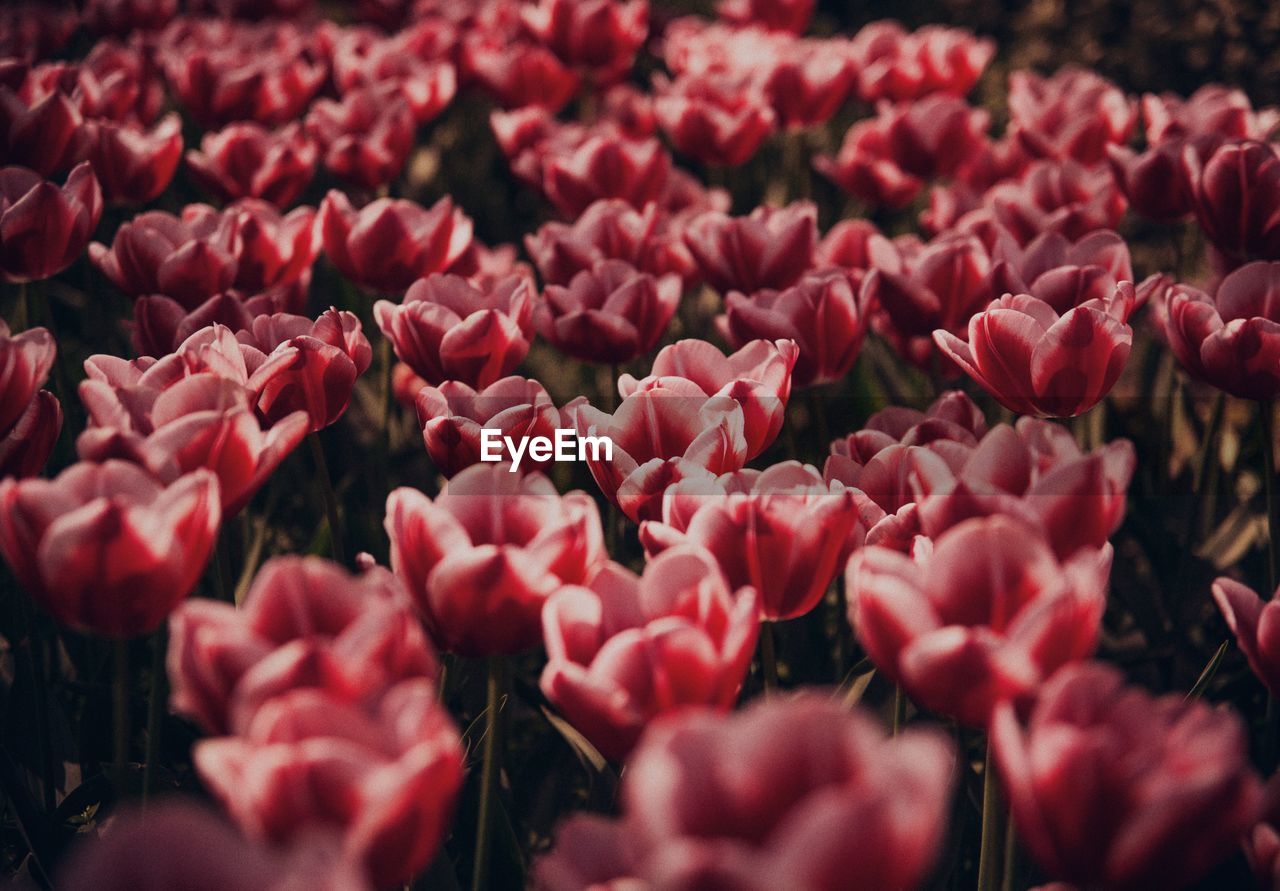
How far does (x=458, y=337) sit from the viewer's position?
1.41m

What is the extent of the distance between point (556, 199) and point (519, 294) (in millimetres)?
752

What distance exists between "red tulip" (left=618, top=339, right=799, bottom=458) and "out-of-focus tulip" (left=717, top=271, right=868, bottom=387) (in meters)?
0.22

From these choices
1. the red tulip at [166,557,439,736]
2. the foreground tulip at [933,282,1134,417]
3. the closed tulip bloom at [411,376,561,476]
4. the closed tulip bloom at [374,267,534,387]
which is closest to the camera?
the red tulip at [166,557,439,736]

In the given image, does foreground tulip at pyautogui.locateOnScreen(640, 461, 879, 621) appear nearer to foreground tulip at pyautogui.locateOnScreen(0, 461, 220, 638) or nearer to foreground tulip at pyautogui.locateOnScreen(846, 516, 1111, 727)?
foreground tulip at pyautogui.locateOnScreen(846, 516, 1111, 727)

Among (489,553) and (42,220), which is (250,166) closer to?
(42,220)

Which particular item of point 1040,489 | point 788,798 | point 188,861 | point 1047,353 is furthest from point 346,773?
point 1047,353

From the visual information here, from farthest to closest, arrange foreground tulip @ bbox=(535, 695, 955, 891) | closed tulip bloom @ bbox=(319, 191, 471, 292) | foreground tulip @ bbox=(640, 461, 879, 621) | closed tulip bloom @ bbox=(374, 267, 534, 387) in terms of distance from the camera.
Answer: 1. closed tulip bloom @ bbox=(319, 191, 471, 292)
2. closed tulip bloom @ bbox=(374, 267, 534, 387)
3. foreground tulip @ bbox=(640, 461, 879, 621)
4. foreground tulip @ bbox=(535, 695, 955, 891)

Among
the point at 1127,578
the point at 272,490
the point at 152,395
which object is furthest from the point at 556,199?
the point at 152,395

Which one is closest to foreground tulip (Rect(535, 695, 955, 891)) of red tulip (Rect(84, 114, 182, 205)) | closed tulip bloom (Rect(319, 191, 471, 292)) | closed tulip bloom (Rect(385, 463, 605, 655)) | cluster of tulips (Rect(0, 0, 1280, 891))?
cluster of tulips (Rect(0, 0, 1280, 891))

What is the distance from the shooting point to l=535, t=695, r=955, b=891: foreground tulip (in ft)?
1.84

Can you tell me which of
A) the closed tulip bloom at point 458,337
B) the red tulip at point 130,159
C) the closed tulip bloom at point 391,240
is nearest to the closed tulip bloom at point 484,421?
the closed tulip bloom at point 458,337

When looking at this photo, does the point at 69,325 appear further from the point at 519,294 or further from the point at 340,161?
the point at 519,294

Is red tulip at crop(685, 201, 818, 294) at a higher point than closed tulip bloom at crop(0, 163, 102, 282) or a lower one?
lower

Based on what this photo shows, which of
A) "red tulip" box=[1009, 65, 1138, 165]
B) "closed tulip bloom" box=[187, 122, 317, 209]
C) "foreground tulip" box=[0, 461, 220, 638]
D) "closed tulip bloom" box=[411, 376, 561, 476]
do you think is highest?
"foreground tulip" box=[0, 461, 220, 638]
